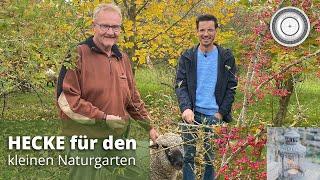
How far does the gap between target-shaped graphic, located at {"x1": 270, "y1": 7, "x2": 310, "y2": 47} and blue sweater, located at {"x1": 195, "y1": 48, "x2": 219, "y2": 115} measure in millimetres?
806

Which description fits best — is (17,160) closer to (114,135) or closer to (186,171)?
(114,135)

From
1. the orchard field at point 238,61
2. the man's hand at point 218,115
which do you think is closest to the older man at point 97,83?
the orchard field at point 238,61

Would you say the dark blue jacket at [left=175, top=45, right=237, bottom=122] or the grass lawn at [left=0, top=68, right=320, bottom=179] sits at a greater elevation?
the dark blue jacket at [left=175, top=45, right=237, bottom=122]

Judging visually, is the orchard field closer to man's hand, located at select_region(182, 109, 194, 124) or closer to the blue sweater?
man's hand, located at select_region(182, 109, 194, 124)

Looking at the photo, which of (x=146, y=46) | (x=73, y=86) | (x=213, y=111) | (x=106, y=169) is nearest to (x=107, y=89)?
(x=73, y=86)

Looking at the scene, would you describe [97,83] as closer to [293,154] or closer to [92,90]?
[92,90]

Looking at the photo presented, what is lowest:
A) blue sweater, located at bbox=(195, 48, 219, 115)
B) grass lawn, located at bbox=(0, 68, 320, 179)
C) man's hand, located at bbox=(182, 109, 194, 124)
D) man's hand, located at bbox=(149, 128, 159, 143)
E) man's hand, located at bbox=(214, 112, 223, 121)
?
grass lawn, located at bbox=(0, 68, 320, 179)

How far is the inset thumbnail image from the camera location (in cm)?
304

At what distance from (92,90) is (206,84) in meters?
1.16

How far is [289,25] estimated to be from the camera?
161 inches

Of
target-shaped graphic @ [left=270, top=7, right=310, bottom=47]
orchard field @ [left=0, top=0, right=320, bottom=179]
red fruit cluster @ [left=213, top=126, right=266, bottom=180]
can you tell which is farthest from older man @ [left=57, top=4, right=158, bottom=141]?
target-shaped graphic @ [left=270, top=7, right=310, bottom=47]

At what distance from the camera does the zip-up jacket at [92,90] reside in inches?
150

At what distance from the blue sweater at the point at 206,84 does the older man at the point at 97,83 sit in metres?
0.75

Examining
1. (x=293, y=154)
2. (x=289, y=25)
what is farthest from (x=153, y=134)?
(x=293, y=154)
